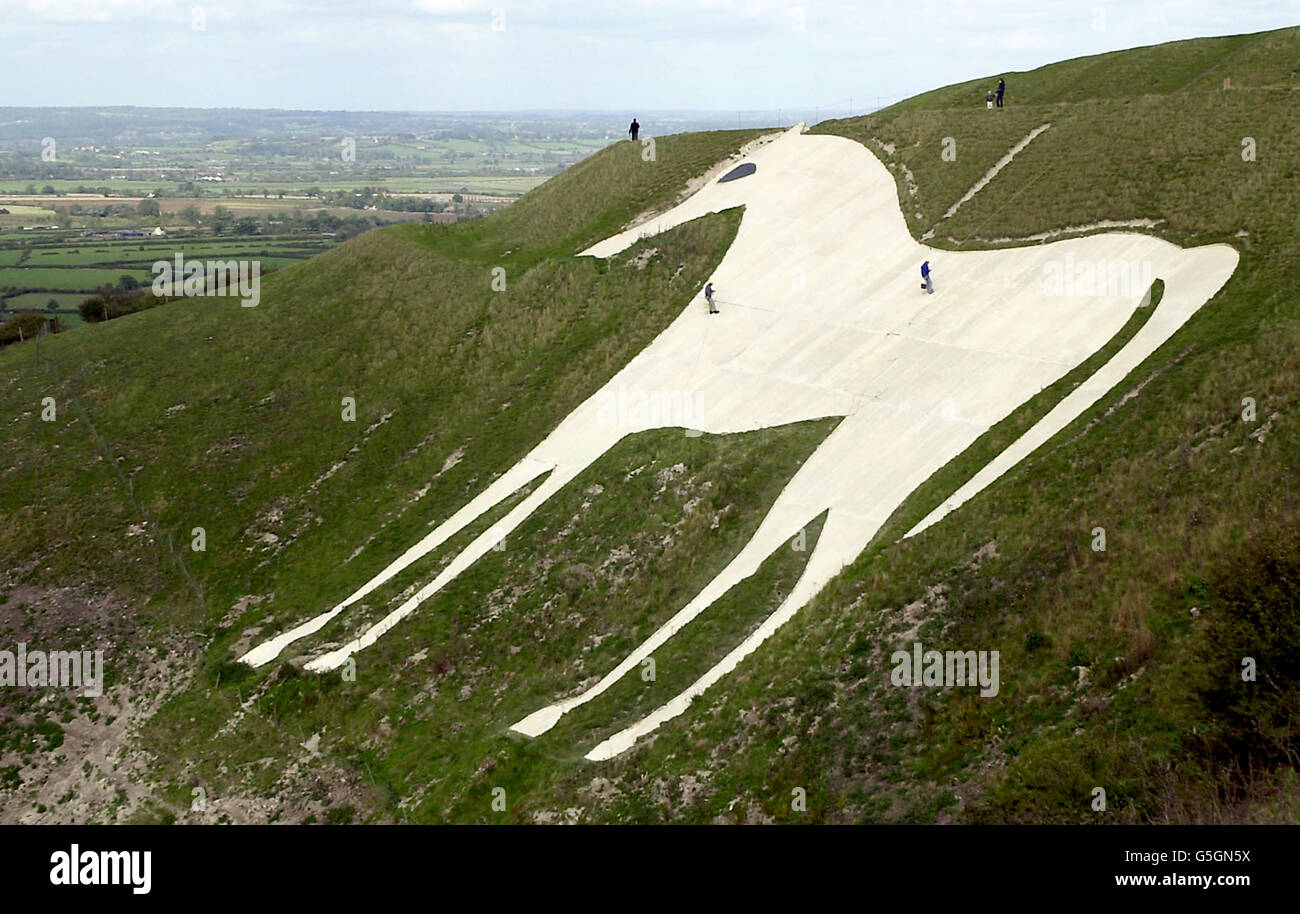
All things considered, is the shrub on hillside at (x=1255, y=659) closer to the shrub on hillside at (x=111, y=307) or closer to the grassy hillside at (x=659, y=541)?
the grassy hillside at (x=659, y=541)

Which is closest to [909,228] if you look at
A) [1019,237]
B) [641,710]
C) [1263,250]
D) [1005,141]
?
[1019,237]

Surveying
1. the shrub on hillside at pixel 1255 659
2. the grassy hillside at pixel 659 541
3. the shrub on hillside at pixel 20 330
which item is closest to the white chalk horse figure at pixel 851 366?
the grassy hillside at pixel 659 541

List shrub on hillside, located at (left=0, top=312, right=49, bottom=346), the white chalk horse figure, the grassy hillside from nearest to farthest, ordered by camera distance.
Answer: the grassy hillside, the white chalk horse figure, shrub on hillside, located at (left=0, top=312, right=49, bottom=346)

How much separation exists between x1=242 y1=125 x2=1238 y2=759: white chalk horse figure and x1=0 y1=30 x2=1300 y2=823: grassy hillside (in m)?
1.19

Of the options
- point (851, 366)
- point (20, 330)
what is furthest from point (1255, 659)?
point (20, 330)

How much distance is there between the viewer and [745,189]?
201 feet

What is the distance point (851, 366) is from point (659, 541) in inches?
523

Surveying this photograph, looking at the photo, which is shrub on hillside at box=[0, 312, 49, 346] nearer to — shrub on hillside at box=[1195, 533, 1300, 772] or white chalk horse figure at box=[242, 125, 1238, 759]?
white chalk horse figure at box=[242, 125, 1238, 759]

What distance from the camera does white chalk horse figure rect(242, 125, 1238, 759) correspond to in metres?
34.4

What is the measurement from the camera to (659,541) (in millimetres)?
36781

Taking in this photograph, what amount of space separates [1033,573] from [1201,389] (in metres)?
9.93

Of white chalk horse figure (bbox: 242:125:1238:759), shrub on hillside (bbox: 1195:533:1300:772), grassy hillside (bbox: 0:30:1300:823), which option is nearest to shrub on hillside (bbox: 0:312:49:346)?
grassy hillside (bbox: 0:30:1300:823)

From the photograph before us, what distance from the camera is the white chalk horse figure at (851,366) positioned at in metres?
34.4

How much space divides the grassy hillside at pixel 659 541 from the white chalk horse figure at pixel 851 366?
1.19m
